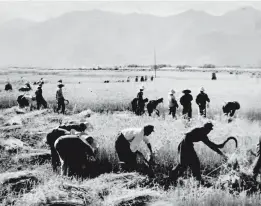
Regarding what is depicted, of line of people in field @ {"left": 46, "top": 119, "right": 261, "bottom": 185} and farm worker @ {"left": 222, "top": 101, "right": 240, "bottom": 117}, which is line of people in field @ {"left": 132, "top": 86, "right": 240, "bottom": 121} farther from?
line of people in field @ {"left": 46, "top": 119, "right": 261, "bottom": 185}

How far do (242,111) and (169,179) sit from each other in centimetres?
540

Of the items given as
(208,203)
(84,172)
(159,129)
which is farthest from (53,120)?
(208,203)

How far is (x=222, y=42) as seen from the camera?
10070mm

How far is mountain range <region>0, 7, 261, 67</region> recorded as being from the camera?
963cm

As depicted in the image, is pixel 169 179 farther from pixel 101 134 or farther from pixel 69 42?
pixel 69 42

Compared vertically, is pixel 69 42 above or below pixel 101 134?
above

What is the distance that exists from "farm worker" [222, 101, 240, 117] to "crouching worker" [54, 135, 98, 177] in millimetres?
5374

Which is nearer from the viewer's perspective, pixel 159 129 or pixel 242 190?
pixel 242 190

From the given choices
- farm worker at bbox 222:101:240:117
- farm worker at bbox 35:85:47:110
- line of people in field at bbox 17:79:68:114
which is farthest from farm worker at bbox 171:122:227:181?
farm worker at bbox 35:85:47:110

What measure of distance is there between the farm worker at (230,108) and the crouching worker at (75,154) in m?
5.37

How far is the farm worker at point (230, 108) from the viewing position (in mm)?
10516

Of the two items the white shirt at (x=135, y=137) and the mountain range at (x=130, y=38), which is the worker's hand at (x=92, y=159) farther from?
the mountain range at (x=130, y=38)

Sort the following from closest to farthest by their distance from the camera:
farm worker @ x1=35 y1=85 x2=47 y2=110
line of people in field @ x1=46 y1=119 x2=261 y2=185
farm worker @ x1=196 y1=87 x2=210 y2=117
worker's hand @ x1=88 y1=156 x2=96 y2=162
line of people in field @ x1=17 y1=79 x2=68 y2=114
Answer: line of people in field @ x1=46 y1=119 x2=261 y2=185 < worker's hand @ x1=88 y1=156 x2=96 y2=162 < farm worker @ x1=196 y1=87 x2=210 y2=117 < line of people in field @ x1=17 y1=79 x2=68 y2=114 < farm worker @ x1=35 y1=85 x2=47 y2=110

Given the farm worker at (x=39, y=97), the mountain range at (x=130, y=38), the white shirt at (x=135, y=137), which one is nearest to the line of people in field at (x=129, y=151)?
the white shirt at (x=135, y=137)
